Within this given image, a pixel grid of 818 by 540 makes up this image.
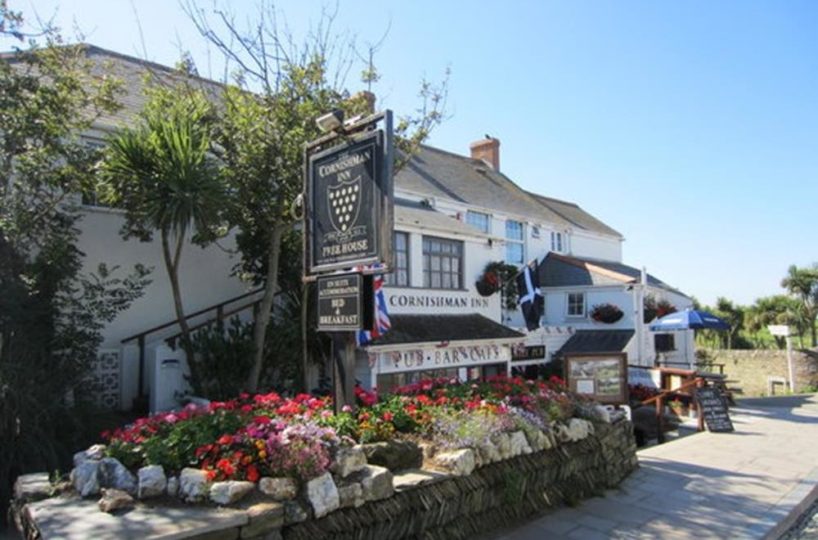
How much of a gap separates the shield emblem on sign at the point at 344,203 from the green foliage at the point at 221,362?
183 inches

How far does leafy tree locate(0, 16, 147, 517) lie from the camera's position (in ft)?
21.9

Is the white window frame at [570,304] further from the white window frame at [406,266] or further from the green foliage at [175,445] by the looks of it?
the green foliage at [175,445]

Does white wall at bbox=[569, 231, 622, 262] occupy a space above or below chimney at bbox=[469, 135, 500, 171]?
below

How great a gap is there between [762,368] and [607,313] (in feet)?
33.6

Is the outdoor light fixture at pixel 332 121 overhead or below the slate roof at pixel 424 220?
below

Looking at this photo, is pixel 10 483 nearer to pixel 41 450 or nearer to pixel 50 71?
pixel 41 450

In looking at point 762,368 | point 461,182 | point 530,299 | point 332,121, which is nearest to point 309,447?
point 332,121

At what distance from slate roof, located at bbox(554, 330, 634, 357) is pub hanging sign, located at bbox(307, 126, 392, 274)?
15889 mm

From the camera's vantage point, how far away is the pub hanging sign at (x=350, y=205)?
5.65m

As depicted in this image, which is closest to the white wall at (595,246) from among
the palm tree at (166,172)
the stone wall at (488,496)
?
the stone wall at (488,496)

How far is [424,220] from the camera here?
47.9 feet

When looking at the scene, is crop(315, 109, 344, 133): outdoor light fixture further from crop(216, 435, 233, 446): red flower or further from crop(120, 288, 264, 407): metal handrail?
crop(120, 288, 264, 407): metal handrail

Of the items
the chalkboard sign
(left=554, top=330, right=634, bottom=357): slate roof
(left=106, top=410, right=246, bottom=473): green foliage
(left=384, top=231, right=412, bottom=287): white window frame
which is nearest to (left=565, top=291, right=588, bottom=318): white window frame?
(left=554, top=330, right=634, bottom=357): slate roof

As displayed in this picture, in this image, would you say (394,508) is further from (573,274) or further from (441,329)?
(573,274)
